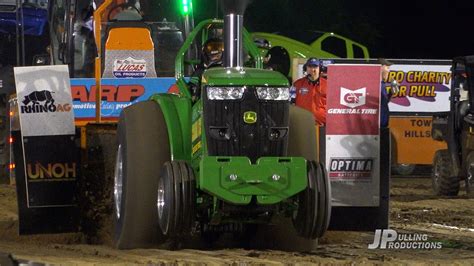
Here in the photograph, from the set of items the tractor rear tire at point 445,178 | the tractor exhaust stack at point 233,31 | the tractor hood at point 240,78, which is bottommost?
the tractor rear tire at point 445,178

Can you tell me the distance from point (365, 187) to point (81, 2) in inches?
234

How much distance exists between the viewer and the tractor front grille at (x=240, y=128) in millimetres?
9242

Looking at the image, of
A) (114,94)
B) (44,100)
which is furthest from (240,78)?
(114,94)

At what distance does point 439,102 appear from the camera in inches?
830

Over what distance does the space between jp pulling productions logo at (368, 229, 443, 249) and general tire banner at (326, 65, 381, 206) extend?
→ 409 mm

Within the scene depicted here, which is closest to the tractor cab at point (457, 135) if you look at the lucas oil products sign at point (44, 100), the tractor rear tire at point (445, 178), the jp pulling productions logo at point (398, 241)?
the tractor rear tire at point (445, 178)

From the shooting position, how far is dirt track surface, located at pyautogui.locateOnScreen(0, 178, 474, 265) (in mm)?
9250

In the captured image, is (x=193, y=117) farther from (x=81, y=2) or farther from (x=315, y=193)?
(x=81, y=2)

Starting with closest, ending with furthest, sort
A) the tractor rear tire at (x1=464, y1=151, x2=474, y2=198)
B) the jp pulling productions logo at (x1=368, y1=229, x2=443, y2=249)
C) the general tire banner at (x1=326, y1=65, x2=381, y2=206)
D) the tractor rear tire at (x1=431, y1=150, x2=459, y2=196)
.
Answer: the jp pulling productions logo at (x1=368, y1=229, x2=443, y2=249), the general tire banner at (x1=326, y1=65, x2=381, y2=206), the tractor rear tire at (x1=464, y1=151, x2=474, y2=198), the tractor rear tire at (x1=431, y1=150, x2=459, y2=196)

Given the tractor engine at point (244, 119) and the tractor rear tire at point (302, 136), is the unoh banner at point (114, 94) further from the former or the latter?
the tractor engine at point (244, 119)

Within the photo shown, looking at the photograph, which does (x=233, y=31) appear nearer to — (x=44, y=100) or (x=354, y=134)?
(x=44, y=100)

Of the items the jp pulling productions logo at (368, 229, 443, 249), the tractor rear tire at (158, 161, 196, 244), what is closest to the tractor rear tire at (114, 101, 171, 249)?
the tractor rear tire at (158, 161, 196, 244)

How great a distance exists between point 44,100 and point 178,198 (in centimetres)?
239

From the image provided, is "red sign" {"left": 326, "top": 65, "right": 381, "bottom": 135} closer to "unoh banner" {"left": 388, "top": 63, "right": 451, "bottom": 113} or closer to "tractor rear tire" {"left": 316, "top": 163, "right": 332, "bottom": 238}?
"tractor rear tire" {"left": 316, "top": 163, "right": 332, "bottom": 238}
